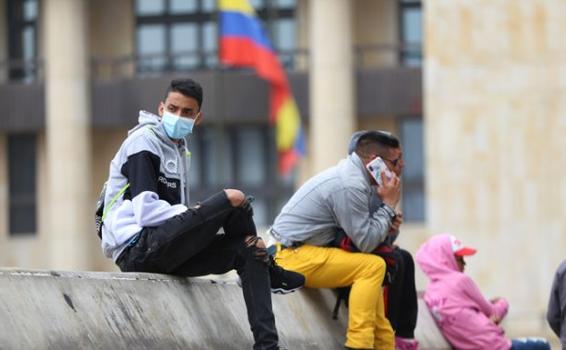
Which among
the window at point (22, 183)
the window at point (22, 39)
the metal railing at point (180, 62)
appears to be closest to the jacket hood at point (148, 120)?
the metal railing at point (180, 62)

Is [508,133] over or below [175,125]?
below

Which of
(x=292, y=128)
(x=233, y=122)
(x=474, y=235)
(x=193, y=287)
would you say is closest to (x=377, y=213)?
(x=193, y=287)

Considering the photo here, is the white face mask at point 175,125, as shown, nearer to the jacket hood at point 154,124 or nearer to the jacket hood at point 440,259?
the jacket hood at point 154,124

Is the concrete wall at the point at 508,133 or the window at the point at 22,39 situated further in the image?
the window at the point at 22,39

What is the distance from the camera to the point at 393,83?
160ft

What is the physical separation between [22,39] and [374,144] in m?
41.9

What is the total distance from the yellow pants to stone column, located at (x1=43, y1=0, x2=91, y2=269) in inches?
1526

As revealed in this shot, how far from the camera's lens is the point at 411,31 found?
49625mm

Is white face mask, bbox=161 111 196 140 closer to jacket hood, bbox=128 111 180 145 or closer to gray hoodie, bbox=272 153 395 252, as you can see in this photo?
jacket hood, bbox=128 111 180 145

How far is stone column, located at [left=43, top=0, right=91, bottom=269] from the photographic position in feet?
162

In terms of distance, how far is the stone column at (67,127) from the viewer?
4941 cm

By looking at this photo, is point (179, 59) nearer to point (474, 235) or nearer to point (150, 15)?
point (150, 15)

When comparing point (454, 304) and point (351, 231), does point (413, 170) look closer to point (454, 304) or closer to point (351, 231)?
point (454, 304)

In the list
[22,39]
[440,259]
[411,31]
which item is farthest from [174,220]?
[22,39]
